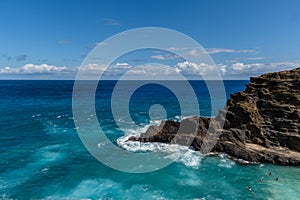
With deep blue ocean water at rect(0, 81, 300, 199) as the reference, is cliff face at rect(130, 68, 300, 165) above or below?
above

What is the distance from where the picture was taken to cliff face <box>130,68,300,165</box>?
38031 millimetres

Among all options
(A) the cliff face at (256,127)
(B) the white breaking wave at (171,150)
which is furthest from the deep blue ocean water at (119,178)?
(A) the cliff face at (256,127)

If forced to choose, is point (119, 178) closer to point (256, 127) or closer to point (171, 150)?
point (171, 150)

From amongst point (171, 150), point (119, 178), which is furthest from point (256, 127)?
point (119, 178)

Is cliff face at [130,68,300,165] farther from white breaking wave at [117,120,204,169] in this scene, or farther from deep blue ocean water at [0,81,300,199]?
deep blue ocean water at [0,81,300,199]

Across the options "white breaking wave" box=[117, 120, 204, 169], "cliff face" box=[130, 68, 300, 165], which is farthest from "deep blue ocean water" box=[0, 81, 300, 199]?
"cliff face" box=[130, 68, 300, 165]

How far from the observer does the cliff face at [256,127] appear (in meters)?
38.0

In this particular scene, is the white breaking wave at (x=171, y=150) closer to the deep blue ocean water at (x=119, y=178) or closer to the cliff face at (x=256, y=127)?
the deep blue ocean water at (x=119, y=178)

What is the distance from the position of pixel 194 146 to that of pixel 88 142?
2011 centimetres

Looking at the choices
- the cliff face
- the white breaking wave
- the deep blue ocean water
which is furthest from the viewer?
the cliff face

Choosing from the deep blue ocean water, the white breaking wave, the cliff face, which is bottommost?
the deep blue ocean water

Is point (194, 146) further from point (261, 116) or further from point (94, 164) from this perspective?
point (94, 164)

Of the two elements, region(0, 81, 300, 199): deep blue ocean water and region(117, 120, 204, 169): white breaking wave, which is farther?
region(117, 120, 204, 169): white breaking wave

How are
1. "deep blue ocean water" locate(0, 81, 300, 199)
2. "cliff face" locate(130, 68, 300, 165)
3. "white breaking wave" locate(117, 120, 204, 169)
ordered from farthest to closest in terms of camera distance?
1. "cliff face" locate(130, 68, 300, 165)
2. "white breaking wave" locate(117, 120, 204, 169)
3. "deep blue ocean water" locate(0, 81, 300, 199)
